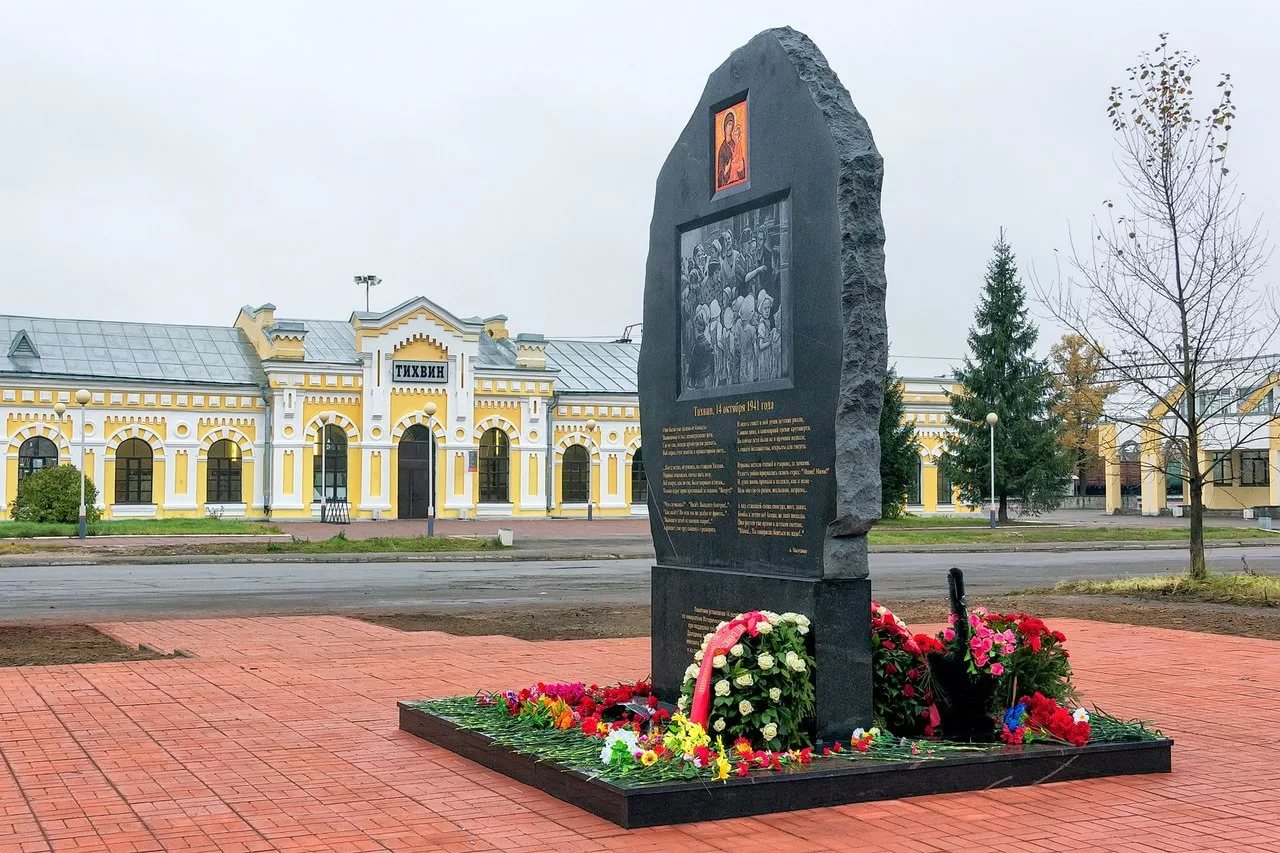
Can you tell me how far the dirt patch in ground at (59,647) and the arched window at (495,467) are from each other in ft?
123

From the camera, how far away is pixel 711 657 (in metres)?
6.82

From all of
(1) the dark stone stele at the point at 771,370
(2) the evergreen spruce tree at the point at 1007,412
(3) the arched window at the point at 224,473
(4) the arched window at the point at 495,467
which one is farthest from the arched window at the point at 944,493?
(1) the dark stone stele at the point at 771,370

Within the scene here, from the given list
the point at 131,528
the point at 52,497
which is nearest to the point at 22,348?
the point at 52,497

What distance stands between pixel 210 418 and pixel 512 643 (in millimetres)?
36700

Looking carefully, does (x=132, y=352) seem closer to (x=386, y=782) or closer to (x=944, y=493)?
(x=944, y=493)

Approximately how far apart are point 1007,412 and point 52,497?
114 feet

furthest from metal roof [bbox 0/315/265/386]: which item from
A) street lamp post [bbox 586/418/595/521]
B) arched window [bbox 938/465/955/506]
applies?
arched window [bbox 938/465/955/506]

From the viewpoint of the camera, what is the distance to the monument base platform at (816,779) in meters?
5.95

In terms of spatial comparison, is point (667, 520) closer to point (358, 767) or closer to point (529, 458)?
point (358, 767)

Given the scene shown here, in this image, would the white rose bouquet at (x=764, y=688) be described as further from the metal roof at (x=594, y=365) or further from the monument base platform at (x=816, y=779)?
the metal roof at (x=594, y=365)

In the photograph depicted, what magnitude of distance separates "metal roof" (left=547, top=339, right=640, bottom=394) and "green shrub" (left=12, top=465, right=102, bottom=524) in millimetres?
20720

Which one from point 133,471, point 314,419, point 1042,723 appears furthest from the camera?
point 314,419

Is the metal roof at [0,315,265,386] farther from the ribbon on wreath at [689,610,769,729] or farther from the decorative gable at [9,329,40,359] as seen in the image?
the ribbon on wreath at [689,610,769,729]

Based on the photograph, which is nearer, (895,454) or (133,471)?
(133,471)
